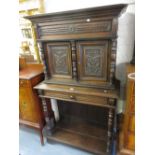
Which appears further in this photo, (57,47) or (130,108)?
(57,47)

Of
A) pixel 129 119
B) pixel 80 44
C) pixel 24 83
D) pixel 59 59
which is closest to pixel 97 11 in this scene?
pixel 80 44

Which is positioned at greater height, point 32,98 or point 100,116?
point 32,98

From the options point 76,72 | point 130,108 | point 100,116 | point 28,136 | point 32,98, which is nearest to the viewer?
point 130,108

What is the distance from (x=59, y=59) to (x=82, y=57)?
0.87ft

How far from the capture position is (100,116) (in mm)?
1778

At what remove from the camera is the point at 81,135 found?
1.79m

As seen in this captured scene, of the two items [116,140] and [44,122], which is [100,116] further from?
[44,122]

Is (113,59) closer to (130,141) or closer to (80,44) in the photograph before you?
(80,44)

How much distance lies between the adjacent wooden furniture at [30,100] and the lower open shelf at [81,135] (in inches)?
11.0

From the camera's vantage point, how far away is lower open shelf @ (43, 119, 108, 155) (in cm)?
163

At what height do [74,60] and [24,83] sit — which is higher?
[74,60]
